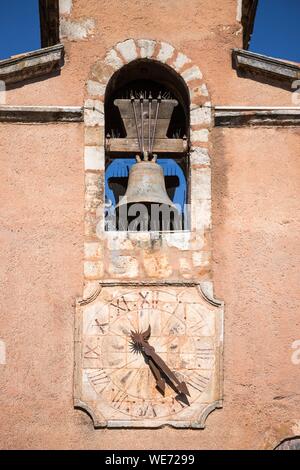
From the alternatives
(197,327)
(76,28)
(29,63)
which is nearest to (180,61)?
(76,28)

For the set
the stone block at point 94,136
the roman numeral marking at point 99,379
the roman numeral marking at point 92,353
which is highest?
the stone block at point 94,136

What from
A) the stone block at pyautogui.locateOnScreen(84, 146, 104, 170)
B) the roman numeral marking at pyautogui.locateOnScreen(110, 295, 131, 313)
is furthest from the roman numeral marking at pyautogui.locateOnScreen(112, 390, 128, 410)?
the stone block at pyautogui.locateOnScreen(84, 146, 104, 170)

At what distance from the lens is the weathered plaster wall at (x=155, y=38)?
7031 millimetres

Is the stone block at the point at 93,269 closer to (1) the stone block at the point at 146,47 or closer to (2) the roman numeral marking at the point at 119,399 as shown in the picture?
(2) the roman numeral marking at the point at 119,399

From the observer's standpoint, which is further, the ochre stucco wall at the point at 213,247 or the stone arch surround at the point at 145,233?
the stone arch surround at the point at 145,233

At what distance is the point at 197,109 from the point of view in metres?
6.99

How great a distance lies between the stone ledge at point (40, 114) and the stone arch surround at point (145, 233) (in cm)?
9

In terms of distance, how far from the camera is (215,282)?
6.68 m

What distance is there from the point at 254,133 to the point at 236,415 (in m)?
2.13

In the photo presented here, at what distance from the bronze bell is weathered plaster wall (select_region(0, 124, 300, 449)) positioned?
398mm

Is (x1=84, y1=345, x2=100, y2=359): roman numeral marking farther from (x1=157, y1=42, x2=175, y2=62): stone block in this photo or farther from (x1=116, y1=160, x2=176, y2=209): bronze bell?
(x1=157, y1=42, x2=175, y2=62): stone block

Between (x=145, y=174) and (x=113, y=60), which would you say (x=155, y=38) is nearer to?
(x=113, y=60)

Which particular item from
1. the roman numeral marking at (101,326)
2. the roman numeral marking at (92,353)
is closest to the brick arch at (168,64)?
the roman numeral marking at (101,326)
